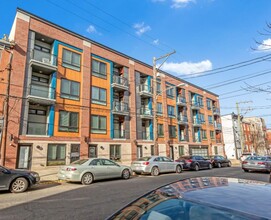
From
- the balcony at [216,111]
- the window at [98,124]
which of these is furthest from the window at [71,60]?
the balcony at [216,111]

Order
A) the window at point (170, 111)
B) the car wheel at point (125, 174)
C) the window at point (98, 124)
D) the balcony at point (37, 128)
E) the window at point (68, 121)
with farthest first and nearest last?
the window at point (170, 111) < the window at point (98, 124) < the window at point (68, 121) < the balcony at point (37, 128) < the car wheel at point (125, 174)

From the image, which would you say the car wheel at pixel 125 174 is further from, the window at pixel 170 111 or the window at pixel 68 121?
the window at pixel 170 111

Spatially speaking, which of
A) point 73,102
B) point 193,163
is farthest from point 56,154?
point 193,163

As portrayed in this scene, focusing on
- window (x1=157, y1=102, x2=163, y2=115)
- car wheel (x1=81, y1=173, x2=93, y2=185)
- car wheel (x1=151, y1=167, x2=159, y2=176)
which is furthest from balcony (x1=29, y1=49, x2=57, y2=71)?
window (x1=157, y1=102, x2=163, y2=115)

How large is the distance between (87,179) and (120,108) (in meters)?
12.0

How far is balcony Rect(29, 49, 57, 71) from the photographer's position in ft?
53.8

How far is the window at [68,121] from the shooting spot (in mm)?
17531

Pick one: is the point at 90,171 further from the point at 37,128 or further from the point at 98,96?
the point at 98,96

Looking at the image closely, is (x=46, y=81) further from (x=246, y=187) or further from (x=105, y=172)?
(x=246, y=187)

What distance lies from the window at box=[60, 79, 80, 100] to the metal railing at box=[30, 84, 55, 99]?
0.97m

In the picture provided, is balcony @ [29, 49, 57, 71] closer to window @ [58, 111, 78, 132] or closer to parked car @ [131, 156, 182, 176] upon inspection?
window @ [58, 111, 78, 132]

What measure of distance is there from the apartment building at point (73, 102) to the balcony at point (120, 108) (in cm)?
11

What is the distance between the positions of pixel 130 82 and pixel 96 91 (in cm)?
523

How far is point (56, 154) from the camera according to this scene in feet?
54.4
